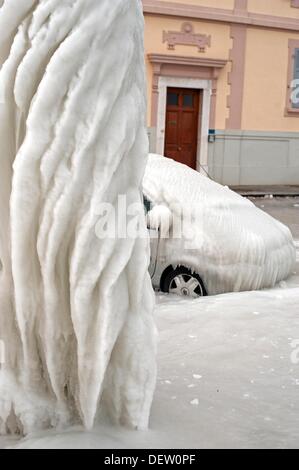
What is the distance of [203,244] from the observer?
18.0ft

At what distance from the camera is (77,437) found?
2043mm

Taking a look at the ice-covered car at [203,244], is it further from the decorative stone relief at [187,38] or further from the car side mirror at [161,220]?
the decorative stone relief at [187,38]

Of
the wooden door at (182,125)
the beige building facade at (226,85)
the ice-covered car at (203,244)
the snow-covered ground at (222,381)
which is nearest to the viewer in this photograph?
the snow-covered ground at (222,381)

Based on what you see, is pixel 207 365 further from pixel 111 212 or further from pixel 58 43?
pixel 58 43

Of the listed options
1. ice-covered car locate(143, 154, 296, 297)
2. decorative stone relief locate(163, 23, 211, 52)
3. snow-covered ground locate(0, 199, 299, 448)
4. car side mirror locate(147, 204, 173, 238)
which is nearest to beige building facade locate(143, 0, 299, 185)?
decorative stone relief locate(163, 23, 211, 52)

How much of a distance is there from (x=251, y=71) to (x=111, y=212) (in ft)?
51.3

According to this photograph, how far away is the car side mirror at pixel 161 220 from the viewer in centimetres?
553

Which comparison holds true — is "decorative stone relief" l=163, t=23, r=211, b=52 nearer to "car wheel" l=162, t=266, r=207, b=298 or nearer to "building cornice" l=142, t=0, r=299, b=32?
"building cornice" l=142, t=0, r=299, b=32

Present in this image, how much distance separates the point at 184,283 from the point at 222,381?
8.78 feet

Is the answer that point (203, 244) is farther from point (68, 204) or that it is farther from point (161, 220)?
point (68, 204)

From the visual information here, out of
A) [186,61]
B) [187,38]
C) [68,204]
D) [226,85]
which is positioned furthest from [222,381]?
[226,85]

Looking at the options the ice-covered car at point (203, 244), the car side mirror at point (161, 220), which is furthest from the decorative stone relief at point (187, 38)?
the car side mirror at point (161, 220)

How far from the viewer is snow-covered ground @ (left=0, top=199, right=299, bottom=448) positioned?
2203mm

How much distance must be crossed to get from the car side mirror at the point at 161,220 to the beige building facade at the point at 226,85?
10735mm
